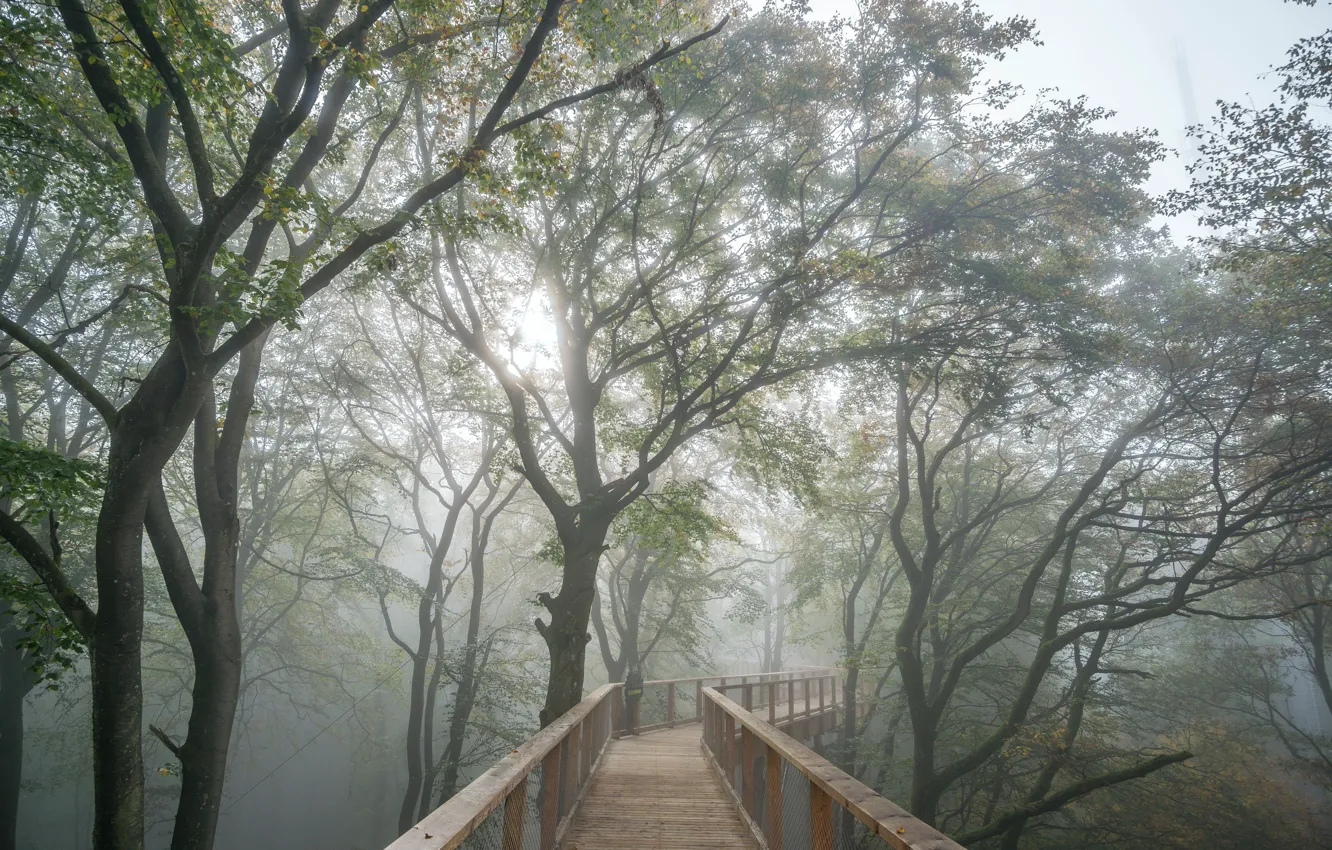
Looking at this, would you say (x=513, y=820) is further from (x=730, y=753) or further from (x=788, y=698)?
(x=788, y=698)

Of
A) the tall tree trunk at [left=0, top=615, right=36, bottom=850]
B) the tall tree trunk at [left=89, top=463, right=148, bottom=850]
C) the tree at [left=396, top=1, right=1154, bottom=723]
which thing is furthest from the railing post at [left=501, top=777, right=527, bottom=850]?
the tall tree trunk at [left=0, top=615, right=36, bottom=850]

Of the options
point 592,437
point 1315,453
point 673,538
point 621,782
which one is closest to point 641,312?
point 592,437

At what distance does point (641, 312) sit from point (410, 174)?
180 inches

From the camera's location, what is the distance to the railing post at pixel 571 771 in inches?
213

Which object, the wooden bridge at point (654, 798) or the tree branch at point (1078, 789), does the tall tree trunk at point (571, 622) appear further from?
the tree branch at point (1078, 789)

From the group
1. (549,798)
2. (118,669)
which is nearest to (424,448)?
(118,669)

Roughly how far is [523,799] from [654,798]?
11.9 feet

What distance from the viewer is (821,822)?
11.3 feet

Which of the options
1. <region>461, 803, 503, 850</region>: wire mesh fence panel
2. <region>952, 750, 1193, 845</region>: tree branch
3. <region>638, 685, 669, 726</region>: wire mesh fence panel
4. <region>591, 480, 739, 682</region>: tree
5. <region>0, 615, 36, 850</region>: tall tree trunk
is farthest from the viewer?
<region>638, 685, 669, 726</region>: wire mesh fence panel

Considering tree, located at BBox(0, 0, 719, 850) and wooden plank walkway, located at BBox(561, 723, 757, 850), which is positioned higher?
tree, located at BBox(0, 0, 719, 850)

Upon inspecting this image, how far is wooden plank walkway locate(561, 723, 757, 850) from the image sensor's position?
509cm

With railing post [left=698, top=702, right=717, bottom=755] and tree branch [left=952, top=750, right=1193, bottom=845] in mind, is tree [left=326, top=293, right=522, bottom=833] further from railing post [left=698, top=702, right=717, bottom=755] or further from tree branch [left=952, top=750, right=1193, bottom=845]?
tree branch [left=952, top=750, right=1193, bottom=845]

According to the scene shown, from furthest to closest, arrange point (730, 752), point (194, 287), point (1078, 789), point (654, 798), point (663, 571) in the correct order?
point (663, 571)
point (1078, 789)
point (730, 752)
point (654, 798)
point (194, 287)

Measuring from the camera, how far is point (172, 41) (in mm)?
4996
